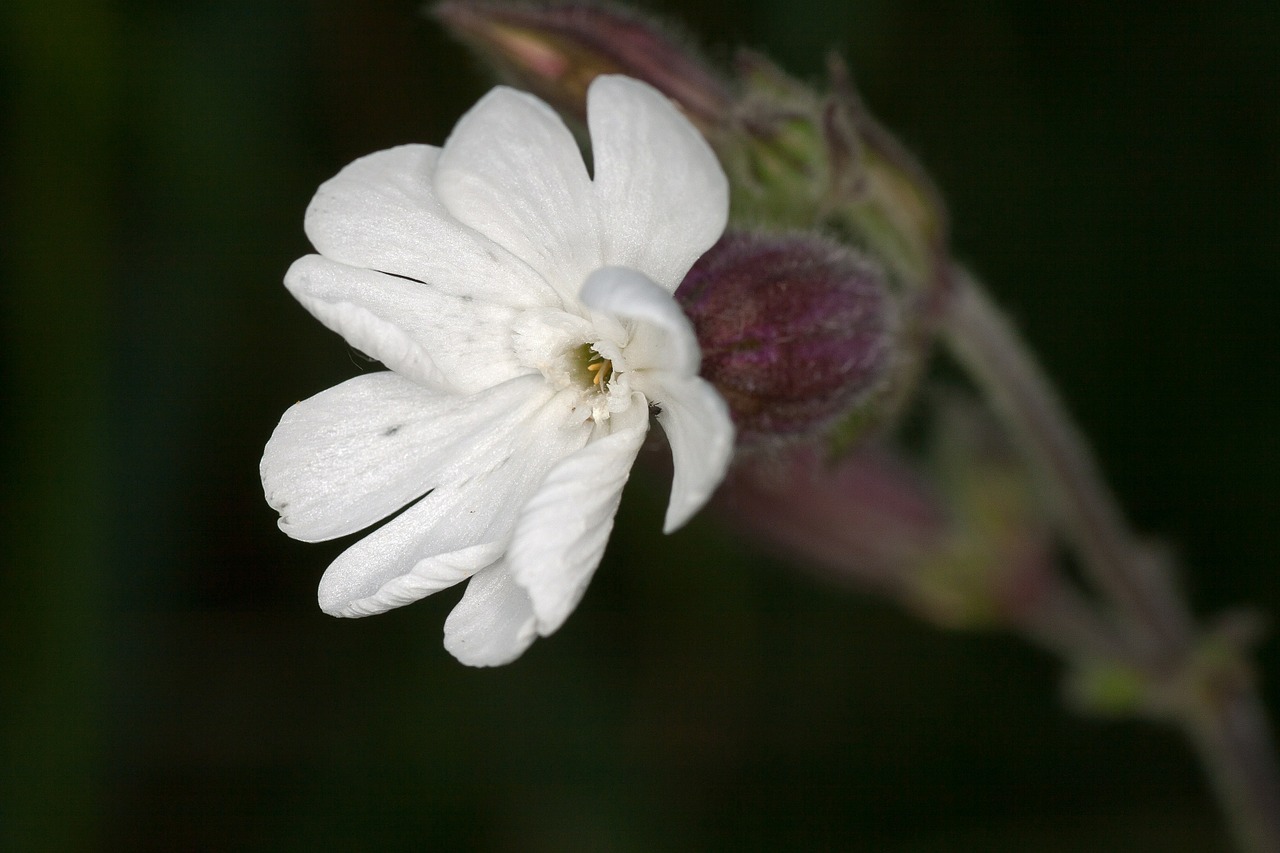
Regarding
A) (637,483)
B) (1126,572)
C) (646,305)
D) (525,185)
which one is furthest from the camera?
(637,483)

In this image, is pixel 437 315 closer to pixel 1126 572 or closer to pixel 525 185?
pixel 525 185

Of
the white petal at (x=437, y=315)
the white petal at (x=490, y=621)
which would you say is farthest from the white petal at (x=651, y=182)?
the white petal at (x=490, y=621)

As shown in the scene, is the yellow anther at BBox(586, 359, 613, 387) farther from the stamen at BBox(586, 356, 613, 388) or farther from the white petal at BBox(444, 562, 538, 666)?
the white petal at BBox(444, 562, 538, 666)

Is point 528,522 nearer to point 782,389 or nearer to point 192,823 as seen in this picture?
point 782,389

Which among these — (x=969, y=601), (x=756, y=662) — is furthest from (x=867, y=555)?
(x=756, y=662)

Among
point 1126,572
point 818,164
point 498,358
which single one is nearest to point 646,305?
point 498,358

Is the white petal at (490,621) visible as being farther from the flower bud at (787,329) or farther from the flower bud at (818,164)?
the flower bud at (818,164)

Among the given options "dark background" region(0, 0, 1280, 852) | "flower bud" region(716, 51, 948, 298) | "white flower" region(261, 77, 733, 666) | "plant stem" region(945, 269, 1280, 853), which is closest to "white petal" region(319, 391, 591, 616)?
"white flower" region(261, 77, 733, 666)
